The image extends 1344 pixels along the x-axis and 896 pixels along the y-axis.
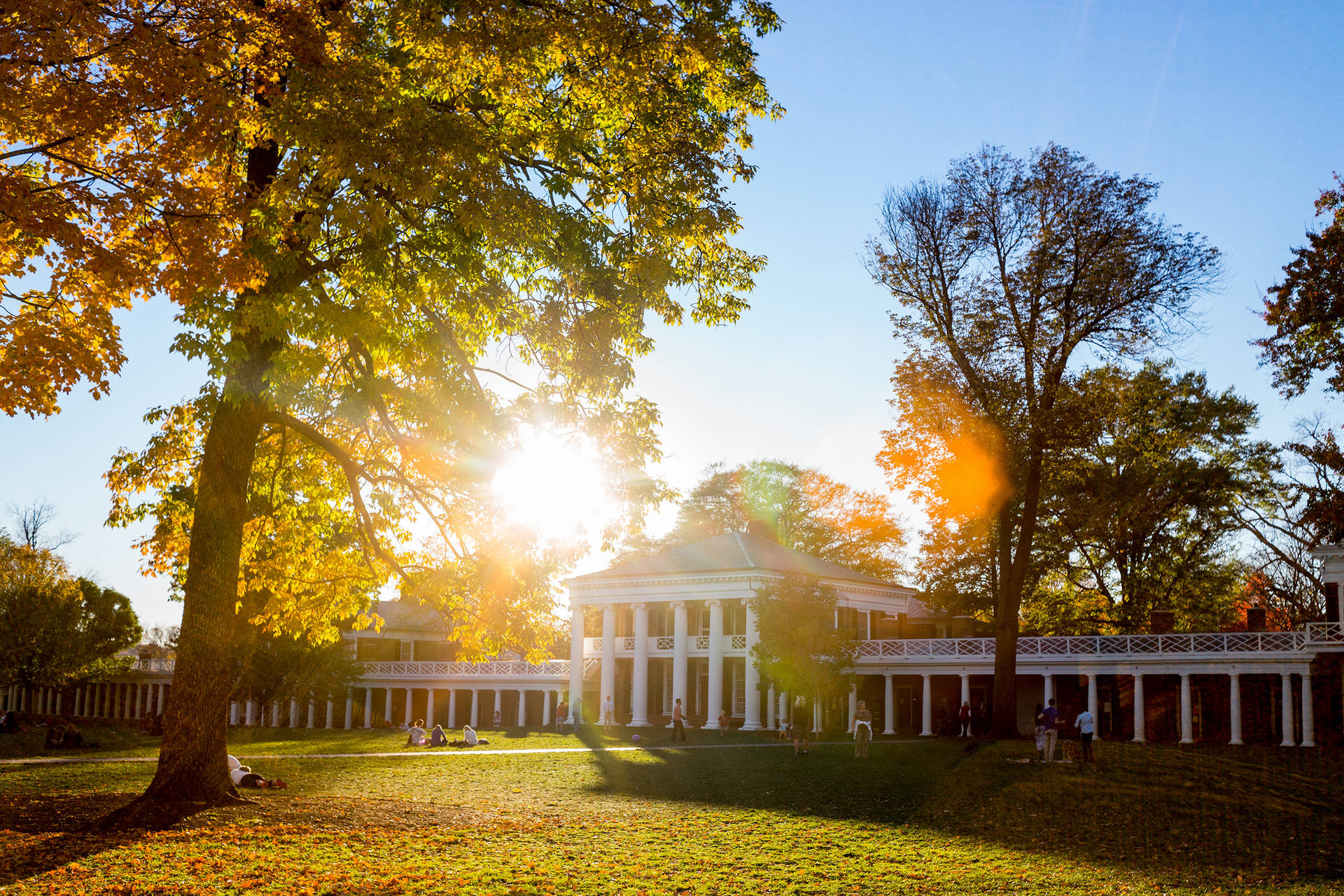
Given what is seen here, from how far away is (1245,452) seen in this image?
4541 cm

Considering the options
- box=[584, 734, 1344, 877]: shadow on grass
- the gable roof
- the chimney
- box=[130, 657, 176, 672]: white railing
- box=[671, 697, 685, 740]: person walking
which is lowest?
box=[130, 657, 176, 672]: white railing

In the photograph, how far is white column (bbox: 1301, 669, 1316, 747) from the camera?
3462cm

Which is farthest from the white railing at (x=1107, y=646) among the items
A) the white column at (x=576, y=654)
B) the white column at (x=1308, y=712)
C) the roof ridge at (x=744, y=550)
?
the white column at (x=576, y=654)

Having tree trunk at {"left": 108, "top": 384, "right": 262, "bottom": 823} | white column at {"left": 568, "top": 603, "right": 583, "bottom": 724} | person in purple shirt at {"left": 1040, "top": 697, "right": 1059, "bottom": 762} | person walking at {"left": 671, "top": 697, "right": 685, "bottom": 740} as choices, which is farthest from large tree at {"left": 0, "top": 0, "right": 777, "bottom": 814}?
white column at {"left": 568, "top": 603, "right": 583, "bottom": 724}

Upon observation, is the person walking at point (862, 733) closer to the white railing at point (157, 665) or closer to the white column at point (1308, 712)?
the white column at point (1308, 712)

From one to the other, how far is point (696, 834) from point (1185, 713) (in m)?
29.4

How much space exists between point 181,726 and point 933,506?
2628cm

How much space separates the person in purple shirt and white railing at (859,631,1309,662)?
12.4m

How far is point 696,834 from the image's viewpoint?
13.6 meters

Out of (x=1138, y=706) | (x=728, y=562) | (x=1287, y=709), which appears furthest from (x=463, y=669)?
(x=1287, y=709)

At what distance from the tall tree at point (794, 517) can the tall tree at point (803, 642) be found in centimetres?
2278

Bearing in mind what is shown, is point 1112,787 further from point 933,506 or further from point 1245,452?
point 1245,452

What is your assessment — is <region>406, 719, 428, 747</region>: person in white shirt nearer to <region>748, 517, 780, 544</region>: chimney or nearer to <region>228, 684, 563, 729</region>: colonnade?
<region>228, 684, 563, 729</region>: colonnade

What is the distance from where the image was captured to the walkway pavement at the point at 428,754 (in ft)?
76.9
